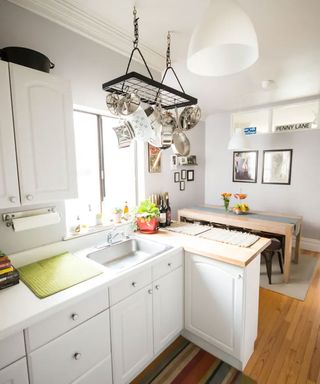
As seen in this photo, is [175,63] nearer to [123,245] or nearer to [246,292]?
[123,245]

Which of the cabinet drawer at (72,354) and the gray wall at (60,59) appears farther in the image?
the gray wall at (60,59)

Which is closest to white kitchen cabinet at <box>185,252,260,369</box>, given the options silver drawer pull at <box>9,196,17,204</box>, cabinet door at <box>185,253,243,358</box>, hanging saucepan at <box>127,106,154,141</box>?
cabinet door at <box>185,253,243,358</box>

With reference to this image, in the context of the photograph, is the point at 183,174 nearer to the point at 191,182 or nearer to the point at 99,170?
the point at 191,182

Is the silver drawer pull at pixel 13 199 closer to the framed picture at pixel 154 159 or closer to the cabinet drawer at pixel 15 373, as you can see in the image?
the cabinet drawer at pixel 15 373

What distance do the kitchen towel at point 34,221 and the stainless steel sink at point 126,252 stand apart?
0.38 meters

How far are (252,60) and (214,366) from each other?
2011mm

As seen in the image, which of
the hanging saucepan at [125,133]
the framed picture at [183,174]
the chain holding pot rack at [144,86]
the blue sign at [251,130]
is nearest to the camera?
the chain holding pot rack at [144,86]

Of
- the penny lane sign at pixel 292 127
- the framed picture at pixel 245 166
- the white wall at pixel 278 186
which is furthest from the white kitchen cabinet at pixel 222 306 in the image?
the penny lane sign at pixel 292 127

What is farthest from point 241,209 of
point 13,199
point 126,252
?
point 13,199

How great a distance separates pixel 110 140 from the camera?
2342 mm

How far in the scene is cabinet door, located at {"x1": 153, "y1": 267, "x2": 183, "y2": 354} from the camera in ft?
5.17

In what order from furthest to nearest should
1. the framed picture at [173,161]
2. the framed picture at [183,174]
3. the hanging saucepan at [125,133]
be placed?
the framed picture at [183,174]
the framed picture at [173,161]
the hanging saucepan at [125,133]

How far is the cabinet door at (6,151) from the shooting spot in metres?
1.08

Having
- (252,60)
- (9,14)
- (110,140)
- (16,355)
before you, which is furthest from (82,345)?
(9,14)
